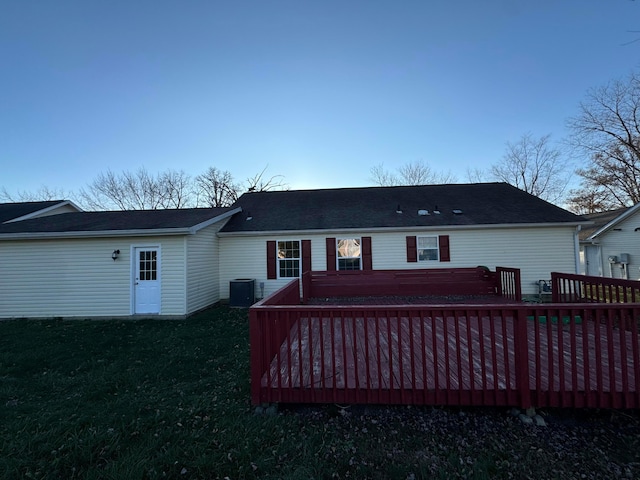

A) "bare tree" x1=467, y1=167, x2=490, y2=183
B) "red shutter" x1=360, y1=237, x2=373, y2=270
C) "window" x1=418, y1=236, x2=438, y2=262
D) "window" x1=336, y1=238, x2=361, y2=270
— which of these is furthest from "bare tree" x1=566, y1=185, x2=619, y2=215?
"window" x1=336, y1=238, x2=361, y2=270

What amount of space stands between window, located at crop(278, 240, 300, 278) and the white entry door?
411cm

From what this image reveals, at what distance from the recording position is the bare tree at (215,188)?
2353 cm

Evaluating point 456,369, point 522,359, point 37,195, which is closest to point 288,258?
point 456,369

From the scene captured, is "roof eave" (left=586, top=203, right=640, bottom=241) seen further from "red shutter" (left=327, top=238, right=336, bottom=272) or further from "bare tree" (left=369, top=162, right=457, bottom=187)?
"red shutter" (left=327, top=238, right=336, bottom=272)

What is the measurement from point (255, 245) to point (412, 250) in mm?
6140

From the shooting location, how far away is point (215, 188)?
23578 millimetres

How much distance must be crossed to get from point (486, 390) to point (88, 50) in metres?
14.5

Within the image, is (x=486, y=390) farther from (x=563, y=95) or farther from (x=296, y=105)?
(x=563, y=95)

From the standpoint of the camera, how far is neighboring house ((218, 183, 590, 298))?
30.9 ft

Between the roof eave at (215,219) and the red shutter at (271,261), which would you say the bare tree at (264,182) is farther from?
the red shutter at (271,261)

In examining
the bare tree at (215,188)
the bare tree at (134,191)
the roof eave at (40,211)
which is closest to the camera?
the roof eave at (40,211)

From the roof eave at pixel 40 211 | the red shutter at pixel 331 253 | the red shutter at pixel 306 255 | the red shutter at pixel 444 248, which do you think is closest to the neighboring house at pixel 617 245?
the red shutter at pixel 444 248

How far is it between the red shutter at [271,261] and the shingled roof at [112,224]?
84.7 inches

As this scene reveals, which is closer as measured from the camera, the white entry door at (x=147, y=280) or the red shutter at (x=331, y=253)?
the white entry door at (x=147, y=280)
